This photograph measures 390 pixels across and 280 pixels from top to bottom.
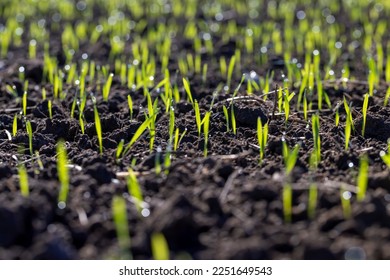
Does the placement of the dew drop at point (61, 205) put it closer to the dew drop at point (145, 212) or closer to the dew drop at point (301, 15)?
the dew drop at point (145, 212)

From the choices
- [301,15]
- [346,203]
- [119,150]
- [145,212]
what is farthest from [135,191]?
[301,15]

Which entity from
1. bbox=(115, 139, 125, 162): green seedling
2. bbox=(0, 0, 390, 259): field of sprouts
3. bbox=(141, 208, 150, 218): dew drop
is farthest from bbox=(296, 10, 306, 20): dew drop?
bbox=(141, 208, 150, 218): dew drop

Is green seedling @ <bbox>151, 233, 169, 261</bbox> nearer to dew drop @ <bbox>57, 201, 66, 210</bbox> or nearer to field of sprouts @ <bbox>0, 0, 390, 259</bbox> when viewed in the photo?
field of sprouts @ <bbox>0, 0, 390, 259</bbox>

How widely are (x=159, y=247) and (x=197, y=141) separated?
1.10 metres

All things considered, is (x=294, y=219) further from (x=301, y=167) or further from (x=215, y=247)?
(x=301, y=167)

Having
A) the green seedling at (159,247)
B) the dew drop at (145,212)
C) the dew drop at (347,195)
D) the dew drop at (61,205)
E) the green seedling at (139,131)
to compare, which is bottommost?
the green seedling at (159,247)

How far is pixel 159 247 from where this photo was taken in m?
2.04

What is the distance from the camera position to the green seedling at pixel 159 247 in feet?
6.70

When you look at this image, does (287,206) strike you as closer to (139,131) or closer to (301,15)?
(139,131)

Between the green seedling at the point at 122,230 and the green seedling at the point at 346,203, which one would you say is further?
the green seedling at the point at 346,203

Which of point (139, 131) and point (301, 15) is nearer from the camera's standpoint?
point (139, 131)

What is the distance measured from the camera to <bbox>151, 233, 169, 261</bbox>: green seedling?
204 cm

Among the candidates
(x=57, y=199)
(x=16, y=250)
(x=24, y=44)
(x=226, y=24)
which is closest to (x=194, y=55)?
(x=226, y=24)

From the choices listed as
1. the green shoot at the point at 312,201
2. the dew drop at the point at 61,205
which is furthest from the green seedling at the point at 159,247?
the green shoot at the point at 312,201
